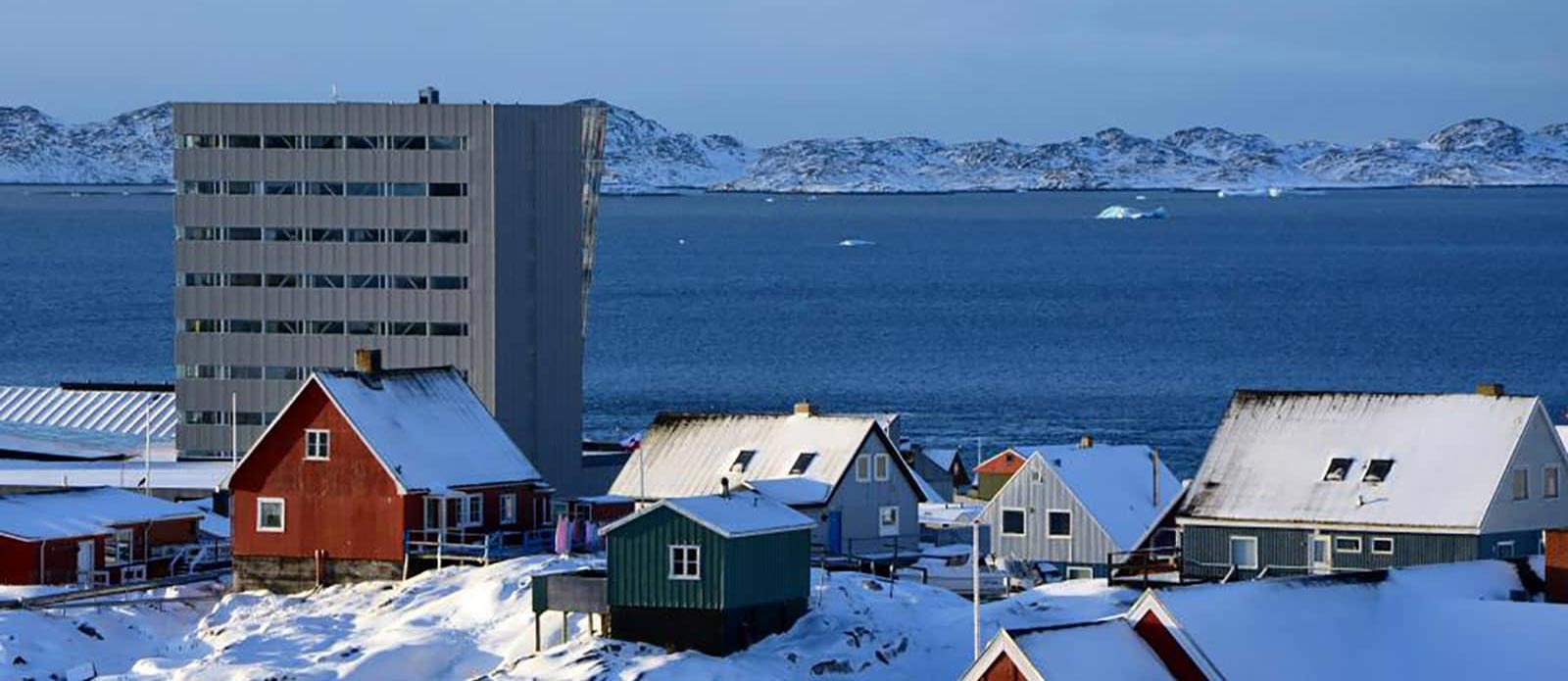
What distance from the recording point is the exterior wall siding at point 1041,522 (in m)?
80.8

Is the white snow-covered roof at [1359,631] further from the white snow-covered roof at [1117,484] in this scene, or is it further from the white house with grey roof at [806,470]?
the white snow-covered roof at [1117,484]

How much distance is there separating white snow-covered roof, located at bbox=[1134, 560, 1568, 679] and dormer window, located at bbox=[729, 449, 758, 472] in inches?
1091

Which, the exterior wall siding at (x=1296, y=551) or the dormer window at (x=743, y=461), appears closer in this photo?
the exterior wall siding at (x=1296, y=551)

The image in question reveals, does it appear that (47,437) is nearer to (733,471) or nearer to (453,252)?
(453,252)

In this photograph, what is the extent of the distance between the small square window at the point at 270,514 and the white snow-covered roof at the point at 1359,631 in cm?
3026

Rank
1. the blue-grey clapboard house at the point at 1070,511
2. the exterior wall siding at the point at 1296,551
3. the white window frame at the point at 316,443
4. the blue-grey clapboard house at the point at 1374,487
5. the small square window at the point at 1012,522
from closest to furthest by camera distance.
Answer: the exterior wall siding at the point at 1296,551 → the blue-grey clapboard house at the point at 1374,487 → the white window frame at the point at 316,443 → the blue-grey clapboard house at the point at 1070,511 → the small square window at the point at 1012,522

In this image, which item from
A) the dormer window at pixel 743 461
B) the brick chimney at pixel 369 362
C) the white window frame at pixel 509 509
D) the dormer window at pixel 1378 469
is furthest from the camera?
the dormer window at pixel 743 461

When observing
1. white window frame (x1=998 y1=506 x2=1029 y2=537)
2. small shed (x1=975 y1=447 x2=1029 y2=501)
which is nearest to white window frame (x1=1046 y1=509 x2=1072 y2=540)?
white window frame (x1=998 y1=506 x2=1029 y2=537)

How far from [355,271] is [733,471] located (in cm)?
4270

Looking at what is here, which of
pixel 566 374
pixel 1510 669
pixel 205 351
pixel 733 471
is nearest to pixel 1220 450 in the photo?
pixel 733 471

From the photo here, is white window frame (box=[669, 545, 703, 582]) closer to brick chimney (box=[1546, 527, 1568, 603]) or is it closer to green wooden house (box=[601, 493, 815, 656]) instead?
green wooden house (box=[601, 493, 815, 656])

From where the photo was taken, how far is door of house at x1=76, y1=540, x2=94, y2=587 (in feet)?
242

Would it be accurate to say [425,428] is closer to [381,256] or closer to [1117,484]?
[1117,484]

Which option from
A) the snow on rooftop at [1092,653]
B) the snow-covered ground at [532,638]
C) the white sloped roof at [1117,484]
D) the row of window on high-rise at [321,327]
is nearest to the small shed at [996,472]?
the row of window on high-rise at [321,327]
